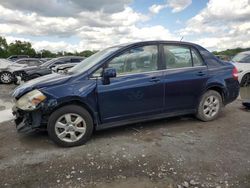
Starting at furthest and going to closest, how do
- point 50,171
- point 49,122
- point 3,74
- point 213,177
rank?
point 3,74 → point 49,122 → point 50,171 → point 213,177

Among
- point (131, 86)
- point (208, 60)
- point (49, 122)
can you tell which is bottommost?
point (49, 122)

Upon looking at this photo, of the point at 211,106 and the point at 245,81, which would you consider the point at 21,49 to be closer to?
the point at 245,81

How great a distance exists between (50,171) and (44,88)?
4.24 feet

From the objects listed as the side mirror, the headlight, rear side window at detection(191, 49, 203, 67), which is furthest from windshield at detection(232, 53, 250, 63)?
the headlight

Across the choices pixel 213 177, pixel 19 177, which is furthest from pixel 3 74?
pixel 213 177

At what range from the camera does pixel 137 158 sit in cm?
361

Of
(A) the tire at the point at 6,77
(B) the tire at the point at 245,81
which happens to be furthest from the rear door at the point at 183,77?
(A) the tire at the point at 6,77

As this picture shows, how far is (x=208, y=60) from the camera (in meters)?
5.24

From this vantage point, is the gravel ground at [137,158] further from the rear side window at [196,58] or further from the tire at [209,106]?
the rear side window at [196,58]

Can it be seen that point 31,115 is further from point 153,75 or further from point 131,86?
point 153,75

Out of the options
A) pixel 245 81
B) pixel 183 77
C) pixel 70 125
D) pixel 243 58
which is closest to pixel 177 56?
pixel 183 77

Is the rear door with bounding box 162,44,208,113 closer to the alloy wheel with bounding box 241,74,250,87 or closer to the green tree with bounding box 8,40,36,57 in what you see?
the alloy wheel with bounding box 241,74,250,87

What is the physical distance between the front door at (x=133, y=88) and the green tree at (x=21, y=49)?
5924cm

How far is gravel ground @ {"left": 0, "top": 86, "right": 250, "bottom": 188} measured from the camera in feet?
10.0
